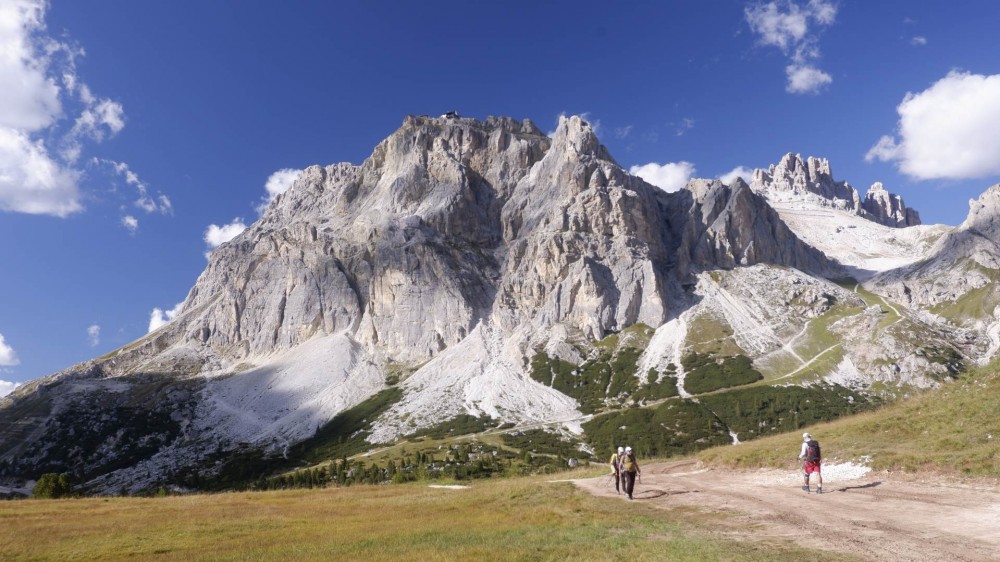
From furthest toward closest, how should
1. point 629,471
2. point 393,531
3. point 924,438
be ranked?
1. point 924,438
2. point 629,471
3. point 393,531

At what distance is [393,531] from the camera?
84.6 ft

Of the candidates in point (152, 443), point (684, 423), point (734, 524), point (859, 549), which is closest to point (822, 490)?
point (734, 524)

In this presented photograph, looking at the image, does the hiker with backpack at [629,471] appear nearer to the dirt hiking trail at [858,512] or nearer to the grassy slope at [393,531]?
the dirt hiking trail at [858,512]

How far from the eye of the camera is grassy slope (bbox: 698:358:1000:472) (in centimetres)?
2638

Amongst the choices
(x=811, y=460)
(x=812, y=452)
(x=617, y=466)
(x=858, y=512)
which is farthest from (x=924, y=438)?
(x=617, y=466)

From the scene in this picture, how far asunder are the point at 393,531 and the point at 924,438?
3010cm

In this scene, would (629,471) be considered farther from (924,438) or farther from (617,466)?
(924,438)

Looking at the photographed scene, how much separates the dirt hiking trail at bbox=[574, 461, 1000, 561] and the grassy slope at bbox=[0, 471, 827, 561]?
1.64 m

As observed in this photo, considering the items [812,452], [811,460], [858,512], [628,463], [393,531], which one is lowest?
[393,531]

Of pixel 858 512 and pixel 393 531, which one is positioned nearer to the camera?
pixel 858 512

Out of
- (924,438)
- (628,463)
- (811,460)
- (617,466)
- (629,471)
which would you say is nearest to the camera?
(811,460)

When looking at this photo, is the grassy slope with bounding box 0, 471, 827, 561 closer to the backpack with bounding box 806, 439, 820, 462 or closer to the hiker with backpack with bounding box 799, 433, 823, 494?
the hiker with backpack with bounding box 799, 433, 823, 494

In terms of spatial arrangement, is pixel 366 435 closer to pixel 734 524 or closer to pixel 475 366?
pixel 475 366

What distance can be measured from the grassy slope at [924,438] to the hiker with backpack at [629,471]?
33.3 feet
